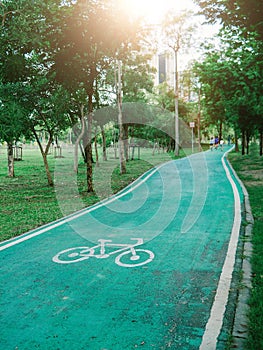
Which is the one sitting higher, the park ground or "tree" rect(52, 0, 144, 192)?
"tree" rect(52, 0, 144, 192)

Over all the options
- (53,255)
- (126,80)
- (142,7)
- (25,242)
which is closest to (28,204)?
(25,242)

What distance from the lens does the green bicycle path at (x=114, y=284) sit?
380cm

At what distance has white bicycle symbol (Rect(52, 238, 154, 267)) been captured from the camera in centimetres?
614

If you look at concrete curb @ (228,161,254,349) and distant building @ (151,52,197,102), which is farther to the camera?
distant building @ (151,52,197,102)

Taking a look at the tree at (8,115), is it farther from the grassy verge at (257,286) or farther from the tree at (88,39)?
the grassy verge at (257,286)

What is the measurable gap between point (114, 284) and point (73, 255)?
155 centimetres

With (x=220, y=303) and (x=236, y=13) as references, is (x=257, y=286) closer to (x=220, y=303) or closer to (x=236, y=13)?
(x=220, y=303)

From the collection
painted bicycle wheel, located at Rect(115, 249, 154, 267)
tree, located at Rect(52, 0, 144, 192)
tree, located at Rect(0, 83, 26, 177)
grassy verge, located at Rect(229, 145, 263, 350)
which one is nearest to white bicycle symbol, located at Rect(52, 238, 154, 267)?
painted bicycle wheel, located at Rect(115, 249, 154, 267)

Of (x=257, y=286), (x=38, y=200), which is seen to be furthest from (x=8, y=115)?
(x=257, y=286)

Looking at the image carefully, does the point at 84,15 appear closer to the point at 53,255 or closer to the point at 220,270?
the point at 53,255

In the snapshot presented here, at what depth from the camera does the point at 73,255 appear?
21.3ft

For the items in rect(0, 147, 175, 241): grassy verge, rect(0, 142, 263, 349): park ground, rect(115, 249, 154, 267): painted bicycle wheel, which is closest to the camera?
rect(0, 142, 263, 349): park ground

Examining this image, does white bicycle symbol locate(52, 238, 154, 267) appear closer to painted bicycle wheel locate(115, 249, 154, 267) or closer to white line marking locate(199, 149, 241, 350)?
painted bicycle wheel locate(115, 249, 154, 267)

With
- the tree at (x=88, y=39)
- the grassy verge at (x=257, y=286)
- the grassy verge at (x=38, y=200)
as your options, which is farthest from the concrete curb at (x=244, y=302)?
the tree at (x=88, y=39)
